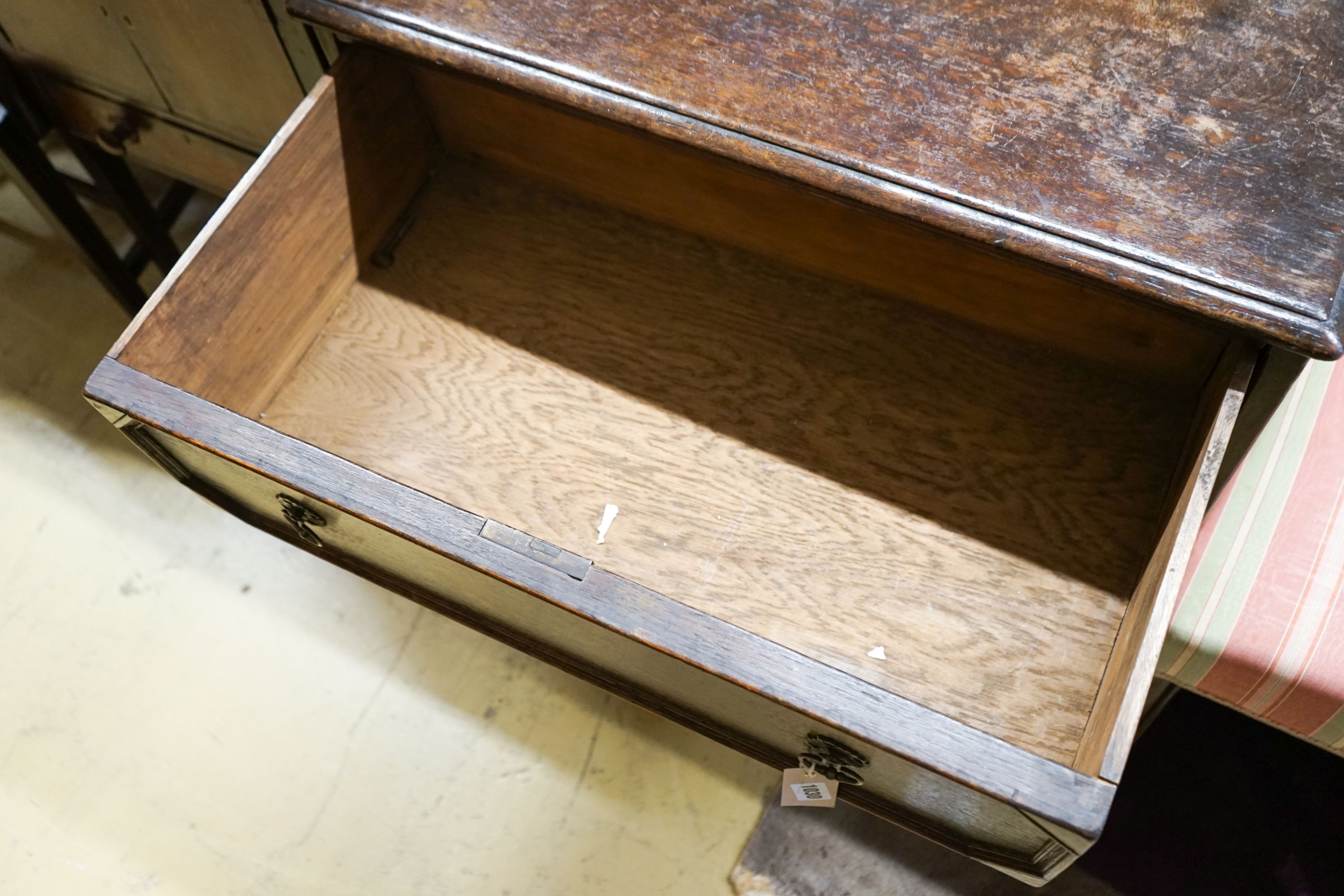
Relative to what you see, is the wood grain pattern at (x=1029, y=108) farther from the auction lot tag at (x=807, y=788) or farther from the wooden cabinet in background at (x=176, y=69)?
the auction lot tag at (x=807, y=788)

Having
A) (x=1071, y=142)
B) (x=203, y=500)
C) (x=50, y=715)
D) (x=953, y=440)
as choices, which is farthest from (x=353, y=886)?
(x=1071, y=142)

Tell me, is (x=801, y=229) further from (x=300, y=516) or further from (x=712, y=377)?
(x=300, y=516)

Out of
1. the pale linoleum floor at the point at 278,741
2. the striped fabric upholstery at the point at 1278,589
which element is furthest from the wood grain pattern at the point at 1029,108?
the pale linoleum floor at the point at 278,741

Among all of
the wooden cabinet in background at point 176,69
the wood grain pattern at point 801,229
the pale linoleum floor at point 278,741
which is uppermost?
the wood grain pattern at point 801,229

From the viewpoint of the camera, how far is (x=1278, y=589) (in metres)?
0.85

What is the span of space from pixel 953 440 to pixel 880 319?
0.15 m

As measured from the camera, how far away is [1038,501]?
93 centimetres

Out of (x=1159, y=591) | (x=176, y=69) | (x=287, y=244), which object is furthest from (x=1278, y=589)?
(x=176, y=69)

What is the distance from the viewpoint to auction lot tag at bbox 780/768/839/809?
885mm

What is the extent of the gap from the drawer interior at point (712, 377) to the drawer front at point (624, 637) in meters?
0.08

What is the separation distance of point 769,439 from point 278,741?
2.57 feet

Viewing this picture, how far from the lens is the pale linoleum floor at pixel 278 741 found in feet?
4.00

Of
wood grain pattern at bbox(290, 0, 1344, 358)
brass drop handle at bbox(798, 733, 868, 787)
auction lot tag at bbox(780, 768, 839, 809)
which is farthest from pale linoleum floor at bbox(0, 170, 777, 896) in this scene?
wood grain pattern at bbox(290, 0, 1344, 358)

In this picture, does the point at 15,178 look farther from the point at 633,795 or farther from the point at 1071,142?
the point at 1071,142
